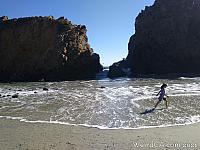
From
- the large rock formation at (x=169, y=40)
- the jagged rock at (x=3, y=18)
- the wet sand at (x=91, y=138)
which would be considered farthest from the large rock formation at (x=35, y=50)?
the wet sand at (x=91, y=138)

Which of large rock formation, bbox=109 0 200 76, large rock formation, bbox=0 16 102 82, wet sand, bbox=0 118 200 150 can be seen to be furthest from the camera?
large rock formation, bbox=109 0 200 76

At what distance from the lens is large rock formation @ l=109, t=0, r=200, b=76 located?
64.6 meters

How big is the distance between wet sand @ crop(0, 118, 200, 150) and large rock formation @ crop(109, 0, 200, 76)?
52172 millimetres

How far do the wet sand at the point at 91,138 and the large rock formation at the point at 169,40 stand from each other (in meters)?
52.2

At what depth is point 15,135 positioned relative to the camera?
11211mm

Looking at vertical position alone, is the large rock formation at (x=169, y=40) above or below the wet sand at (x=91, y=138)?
above

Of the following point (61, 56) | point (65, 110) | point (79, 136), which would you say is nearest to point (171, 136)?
point (79, 136)

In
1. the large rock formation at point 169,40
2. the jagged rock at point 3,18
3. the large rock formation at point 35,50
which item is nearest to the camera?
the large rock formation at point 35,50

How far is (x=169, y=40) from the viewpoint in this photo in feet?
221

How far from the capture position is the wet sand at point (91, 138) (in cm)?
966

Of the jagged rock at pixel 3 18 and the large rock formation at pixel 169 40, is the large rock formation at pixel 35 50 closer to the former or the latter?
the jagged rock at pixel 3 18

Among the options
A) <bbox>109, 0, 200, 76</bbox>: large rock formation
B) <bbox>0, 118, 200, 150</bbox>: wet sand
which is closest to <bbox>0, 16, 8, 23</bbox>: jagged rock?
<bbox>109, 0, 200, 76</bbox>: large rock formation

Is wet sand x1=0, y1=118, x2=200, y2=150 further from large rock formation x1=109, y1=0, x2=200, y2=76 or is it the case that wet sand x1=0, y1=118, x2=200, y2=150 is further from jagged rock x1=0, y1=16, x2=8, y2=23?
large rock formation x1=109, y1=0, x2=200, y2=76

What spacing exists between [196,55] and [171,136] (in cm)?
5552
